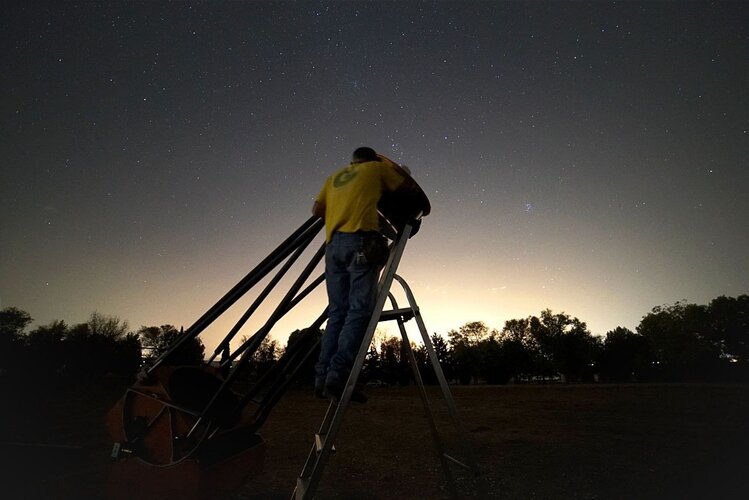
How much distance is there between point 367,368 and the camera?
4148mm

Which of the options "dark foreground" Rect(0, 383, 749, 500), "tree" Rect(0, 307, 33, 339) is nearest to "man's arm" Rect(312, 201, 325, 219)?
"dark foreground" Rect(0, 383, 749, 500)

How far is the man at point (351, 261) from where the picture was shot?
285 cm

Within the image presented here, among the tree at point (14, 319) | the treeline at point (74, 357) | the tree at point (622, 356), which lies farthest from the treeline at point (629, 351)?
the tree at point (14, 319)

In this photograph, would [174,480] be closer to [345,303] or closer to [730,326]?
[345,303]

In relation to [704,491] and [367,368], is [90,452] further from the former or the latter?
[704,491]

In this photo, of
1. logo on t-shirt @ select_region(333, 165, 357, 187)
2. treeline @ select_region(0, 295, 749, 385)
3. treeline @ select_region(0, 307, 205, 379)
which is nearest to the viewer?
logo on t-shirt @ select_region(333, 165, 357, 187)

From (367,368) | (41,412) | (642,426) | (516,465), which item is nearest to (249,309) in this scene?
(367,368)

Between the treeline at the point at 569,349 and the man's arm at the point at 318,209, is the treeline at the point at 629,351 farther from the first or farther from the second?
the man's arm at the point at 318,209

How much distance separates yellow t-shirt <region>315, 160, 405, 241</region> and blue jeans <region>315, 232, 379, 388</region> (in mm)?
96

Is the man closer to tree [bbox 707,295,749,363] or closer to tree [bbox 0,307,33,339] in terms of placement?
tree [bbox 707,295,749,363]

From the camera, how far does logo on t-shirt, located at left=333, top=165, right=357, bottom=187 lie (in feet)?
10.9

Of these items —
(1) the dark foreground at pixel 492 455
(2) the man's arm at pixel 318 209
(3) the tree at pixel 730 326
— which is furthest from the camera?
(3) the tree at pixel 730 326

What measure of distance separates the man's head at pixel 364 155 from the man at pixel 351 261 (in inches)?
2.0

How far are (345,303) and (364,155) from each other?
4.53ft
